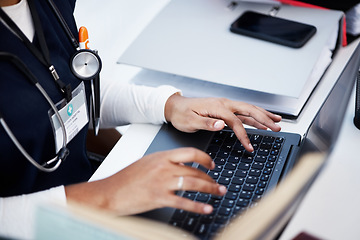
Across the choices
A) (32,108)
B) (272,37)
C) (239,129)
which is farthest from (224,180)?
(272,37)

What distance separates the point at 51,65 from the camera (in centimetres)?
76

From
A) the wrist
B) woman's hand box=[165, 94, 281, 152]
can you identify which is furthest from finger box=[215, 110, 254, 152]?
the wrist

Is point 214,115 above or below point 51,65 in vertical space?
below

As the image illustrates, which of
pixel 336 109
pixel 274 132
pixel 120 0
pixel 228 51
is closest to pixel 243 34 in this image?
pixel 228 51

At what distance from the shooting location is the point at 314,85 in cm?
96

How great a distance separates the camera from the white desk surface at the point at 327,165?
2.11 feet

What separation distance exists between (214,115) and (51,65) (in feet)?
1.01

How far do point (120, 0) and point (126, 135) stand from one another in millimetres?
822

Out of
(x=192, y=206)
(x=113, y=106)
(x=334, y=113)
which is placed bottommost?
(x=113, y=106)

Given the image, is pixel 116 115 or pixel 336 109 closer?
pixel 336 109

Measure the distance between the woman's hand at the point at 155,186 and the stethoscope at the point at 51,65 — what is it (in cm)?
13

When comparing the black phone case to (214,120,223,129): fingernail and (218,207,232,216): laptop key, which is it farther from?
(218,207,232,216): laptop key

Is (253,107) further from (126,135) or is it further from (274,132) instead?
(126,135)

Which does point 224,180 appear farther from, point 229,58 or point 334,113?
point 229,58
